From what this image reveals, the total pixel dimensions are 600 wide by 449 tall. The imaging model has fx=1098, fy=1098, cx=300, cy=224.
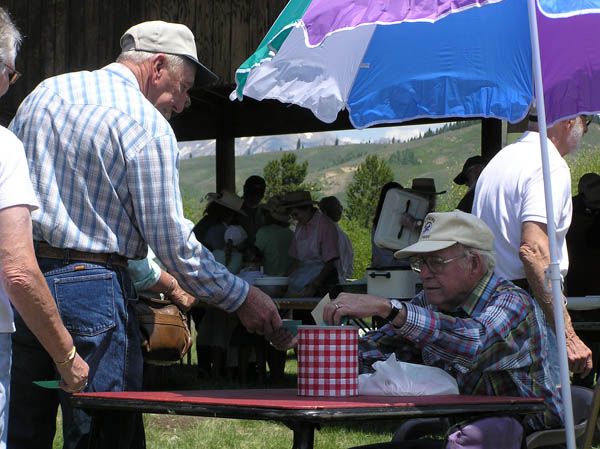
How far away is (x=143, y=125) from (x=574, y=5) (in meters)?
1.50

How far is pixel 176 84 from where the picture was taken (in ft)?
12.2

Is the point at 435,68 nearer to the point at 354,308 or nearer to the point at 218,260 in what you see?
the point at 354,308

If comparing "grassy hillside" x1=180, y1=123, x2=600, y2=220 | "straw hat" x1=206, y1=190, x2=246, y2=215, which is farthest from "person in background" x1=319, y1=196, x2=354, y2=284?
"grassy hillside" x1=180, y1=123, x2=600, y2=220

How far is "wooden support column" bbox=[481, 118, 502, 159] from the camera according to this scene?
10773mm

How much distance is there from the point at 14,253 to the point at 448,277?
1396 mm

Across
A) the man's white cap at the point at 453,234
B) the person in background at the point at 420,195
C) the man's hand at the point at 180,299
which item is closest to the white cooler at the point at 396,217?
the person in background at the point at 420,195

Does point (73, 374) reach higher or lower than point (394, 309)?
lower

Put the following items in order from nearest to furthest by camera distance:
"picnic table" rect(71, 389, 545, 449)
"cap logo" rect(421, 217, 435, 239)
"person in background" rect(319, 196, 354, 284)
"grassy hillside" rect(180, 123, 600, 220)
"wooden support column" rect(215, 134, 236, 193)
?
1. "picnic table" rect(71, 389, 545, 449)
2. "cap logo" rect(421, 217, 435, 239)
3. "person in background" rect(319, 196, 354, 284)
4. "wooden support column" rect(215, 134, 236, 193)
5. "grassy hillside" rect(180, 123, 600, 220)

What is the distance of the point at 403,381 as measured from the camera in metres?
3.11

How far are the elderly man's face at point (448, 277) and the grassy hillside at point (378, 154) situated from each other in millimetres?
Answer: 85757

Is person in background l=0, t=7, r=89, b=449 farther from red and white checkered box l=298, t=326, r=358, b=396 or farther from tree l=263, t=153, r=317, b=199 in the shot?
tree l=263, t=153, r=317, b=199

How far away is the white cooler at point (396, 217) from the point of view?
9258 mm

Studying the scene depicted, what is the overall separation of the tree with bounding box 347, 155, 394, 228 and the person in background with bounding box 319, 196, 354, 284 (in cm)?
6447

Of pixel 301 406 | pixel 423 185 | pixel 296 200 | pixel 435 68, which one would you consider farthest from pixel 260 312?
pixel 296 200
